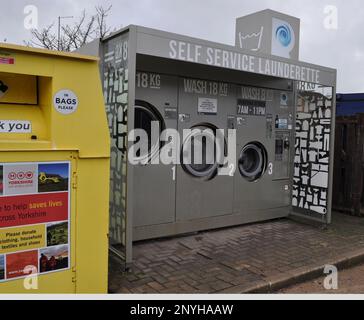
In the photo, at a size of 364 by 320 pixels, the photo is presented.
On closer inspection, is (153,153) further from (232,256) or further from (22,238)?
(22,238)

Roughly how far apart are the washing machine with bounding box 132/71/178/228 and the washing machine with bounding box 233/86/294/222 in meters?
1.09

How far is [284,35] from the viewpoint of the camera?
597 centimetres

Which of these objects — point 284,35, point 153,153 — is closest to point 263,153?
point 284,35

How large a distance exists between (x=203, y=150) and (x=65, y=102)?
269 cm

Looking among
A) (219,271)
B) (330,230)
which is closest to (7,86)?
(219,271)

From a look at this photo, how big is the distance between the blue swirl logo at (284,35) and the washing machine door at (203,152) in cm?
176

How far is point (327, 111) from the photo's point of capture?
18.8ft

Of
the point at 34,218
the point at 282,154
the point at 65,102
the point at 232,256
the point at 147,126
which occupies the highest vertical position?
the point at 65,102

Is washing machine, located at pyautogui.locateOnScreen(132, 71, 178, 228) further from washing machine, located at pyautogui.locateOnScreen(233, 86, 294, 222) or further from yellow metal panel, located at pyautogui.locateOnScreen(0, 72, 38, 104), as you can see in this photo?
yellow metal panel, located at pyautogui.locateOnScreen(0, 72, 38, 104)

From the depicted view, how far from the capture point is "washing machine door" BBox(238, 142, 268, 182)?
573cm

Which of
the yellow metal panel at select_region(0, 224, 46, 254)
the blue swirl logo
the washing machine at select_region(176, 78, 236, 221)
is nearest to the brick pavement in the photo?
the washing machine at select_region(176, 78, 236, 221)

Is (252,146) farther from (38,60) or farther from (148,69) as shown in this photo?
(38,60)

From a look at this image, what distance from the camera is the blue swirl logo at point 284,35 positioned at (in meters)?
5.88

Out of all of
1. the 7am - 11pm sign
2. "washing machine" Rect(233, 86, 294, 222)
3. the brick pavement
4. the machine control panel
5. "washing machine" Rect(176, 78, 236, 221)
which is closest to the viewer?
the 7am - 11pm sign
